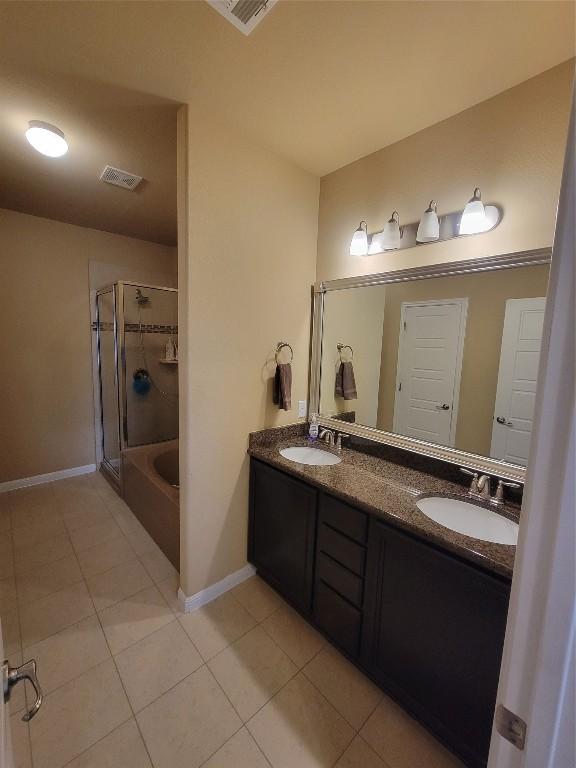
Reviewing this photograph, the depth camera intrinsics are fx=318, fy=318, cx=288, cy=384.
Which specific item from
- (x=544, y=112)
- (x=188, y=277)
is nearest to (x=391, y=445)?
(x=188, y=277)

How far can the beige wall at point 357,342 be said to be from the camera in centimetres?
195

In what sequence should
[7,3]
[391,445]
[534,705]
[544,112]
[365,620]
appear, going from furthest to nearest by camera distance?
[391,445], [365,620], [544,112], [7,3], [534,705]

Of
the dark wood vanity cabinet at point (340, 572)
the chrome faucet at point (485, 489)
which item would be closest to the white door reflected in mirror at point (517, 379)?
the chrome faucet at point (485, 489)

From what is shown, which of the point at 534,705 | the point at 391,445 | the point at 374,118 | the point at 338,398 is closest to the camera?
Answer: the point at 534,705

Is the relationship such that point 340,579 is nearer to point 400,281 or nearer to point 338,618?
point 338,618

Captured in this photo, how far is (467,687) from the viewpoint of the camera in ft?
3.64

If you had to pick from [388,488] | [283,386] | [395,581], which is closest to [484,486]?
[388,488]

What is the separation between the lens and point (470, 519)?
55.4 inches

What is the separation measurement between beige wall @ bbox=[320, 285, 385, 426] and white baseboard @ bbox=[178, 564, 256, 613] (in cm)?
118

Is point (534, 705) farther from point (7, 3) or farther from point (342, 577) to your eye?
point (7, 3)

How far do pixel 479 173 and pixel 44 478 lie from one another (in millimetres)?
4222

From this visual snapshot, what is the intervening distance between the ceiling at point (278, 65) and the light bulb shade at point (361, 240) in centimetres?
42

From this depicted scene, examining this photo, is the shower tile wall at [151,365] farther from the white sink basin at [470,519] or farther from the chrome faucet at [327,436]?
the white sink basin at [470,519]

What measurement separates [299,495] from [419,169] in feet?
5.94
